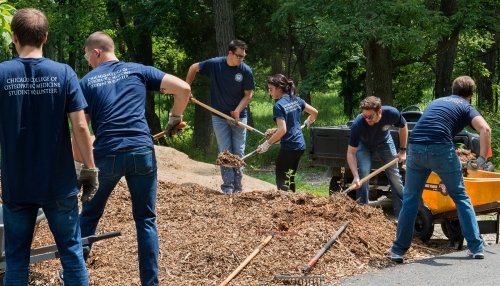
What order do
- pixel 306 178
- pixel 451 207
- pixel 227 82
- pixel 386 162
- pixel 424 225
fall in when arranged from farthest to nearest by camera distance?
pixel 306 178 < pixel 227 82 < pixel 386 162 < pixel 424 225 < pixel 451 207

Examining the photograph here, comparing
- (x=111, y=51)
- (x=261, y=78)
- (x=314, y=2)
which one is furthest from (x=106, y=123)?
(x=261, y=78)

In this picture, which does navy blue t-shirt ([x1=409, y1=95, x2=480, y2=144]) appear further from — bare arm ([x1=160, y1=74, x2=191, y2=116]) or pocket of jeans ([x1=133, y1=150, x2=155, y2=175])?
pocket of jeans ([x1=133, y1=150, x2=155, y2=175])

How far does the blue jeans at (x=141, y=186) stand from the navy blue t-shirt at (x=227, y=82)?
433 centimetres

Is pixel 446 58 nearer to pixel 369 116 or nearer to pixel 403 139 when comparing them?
pixel 403 139

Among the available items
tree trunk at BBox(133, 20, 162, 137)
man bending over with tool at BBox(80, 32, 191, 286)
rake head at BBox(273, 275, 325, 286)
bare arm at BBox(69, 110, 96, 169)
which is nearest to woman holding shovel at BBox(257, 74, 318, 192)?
rake head at BBox(273, 275, 325, 286)

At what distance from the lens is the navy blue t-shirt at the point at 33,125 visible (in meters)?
4.93

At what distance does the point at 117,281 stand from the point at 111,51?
72.3 inches

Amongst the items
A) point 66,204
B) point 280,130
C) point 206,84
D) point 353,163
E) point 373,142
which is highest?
point 66,204

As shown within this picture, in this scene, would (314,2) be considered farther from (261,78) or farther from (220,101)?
(261,78)

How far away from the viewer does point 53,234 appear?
5.12 m

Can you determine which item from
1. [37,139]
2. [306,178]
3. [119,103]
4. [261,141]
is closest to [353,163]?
[119,103]

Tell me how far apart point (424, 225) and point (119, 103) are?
4.17m

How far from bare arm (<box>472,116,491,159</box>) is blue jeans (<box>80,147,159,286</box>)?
3.17m

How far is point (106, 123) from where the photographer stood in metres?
5.95
